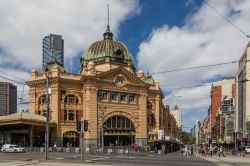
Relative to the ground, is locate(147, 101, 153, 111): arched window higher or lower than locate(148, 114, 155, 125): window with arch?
higher

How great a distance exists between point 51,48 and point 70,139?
89.4 ft

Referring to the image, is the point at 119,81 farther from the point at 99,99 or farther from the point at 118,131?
the point at 118,131

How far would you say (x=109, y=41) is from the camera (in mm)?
118312

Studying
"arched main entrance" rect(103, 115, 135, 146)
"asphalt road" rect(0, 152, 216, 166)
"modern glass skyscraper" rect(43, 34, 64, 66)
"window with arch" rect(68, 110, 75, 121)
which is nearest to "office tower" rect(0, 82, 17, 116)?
"asphalt road" rect(0, 152, 216, 166)

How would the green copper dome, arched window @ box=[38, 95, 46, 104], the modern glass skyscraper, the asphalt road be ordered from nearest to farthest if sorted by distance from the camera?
the asphalt road < arched window @ box=[38, 95, 46, 104] < the modern glass skyscraper < the green copper dome

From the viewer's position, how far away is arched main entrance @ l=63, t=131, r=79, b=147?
3920 inches

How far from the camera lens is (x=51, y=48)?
118 metres

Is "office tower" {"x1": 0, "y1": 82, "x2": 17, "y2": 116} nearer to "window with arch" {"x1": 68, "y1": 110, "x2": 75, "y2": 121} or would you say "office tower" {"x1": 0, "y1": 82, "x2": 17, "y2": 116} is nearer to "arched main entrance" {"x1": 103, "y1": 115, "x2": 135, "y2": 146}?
"window with arch" {"x1": 68, "y1": 110, "x2": 75, "y2": 121}

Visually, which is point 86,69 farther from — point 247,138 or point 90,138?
point 247,138

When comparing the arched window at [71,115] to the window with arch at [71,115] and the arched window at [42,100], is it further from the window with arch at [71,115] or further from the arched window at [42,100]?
the arched window at [42,100]

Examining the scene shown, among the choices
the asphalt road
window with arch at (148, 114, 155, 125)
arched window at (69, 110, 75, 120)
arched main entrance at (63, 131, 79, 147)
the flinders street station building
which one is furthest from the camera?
window with arch at (148, 114, 155, 125)

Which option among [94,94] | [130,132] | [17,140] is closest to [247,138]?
[130,132]

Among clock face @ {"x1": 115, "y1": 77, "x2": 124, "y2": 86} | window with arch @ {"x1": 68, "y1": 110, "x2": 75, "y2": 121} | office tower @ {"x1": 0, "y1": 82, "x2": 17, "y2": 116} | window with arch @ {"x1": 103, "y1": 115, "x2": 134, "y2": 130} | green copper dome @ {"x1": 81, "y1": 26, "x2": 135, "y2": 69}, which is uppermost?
green copper dome @ {"x1": 81, "y1": 26, "x2": 135, "y2": 69}

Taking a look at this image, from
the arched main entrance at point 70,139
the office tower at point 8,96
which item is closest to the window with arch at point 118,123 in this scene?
the arched main entrance at point 70,139
